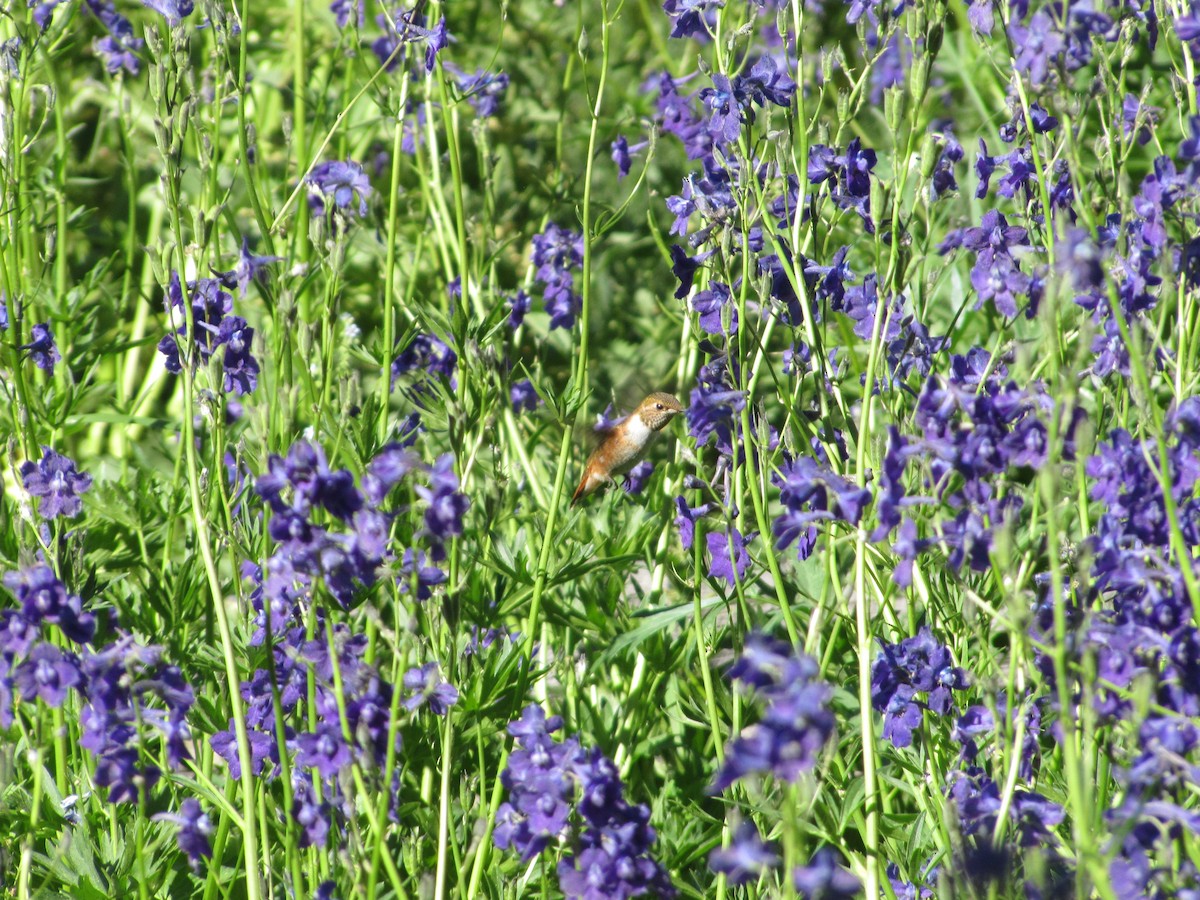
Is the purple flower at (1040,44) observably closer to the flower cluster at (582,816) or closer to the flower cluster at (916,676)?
the flower cluster at (916,676)

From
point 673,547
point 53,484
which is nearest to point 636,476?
point 673,547

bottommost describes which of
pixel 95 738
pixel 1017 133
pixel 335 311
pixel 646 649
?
pixel 646 649

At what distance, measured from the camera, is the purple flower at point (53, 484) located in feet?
8.02

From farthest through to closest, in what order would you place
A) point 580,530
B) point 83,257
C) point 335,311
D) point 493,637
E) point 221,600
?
point 83,257, point 580,530, point 493,637, point 335,311, point 221,600

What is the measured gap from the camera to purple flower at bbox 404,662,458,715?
1976 millimetres

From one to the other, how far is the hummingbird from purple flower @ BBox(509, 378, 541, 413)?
1.13ft

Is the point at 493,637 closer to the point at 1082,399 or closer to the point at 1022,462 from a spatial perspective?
the point at 1022,462

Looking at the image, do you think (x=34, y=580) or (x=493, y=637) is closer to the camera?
(x=34, y=580)

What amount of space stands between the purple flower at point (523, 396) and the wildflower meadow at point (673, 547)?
5 centimetres

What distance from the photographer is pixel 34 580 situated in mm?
1793

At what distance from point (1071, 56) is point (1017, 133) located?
457 millimetres

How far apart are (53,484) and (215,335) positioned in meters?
0.43

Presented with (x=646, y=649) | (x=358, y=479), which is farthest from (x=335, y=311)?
(x=646, y=649)

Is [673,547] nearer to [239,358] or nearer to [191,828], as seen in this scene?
[239,358]
